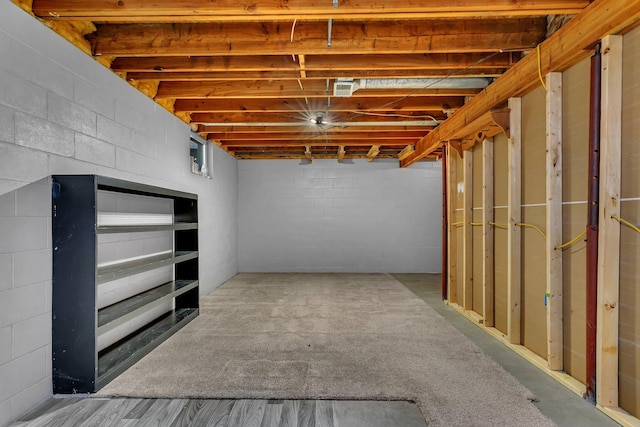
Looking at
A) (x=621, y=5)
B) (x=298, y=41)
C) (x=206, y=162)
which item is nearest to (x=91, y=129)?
(x=298, y=41)

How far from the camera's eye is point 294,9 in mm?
2064

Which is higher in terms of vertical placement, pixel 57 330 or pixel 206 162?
pixel 206 162

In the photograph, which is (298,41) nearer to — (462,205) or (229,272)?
(462,205)

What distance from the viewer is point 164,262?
2.84 metres

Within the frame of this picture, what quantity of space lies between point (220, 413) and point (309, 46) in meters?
2.54

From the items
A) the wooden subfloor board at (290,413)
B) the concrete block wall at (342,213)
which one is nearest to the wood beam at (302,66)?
the wooden subfloor board at (290,413)

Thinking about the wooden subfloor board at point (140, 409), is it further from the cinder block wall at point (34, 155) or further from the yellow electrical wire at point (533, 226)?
the yellow electrical wire at point (533, 226)

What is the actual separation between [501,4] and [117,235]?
326cm

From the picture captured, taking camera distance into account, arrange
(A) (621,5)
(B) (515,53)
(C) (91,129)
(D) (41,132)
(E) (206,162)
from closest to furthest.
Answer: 1. (A) (621,5)
2. (D) (41,132)
3. (C) (91,129)
4. (B) (515,53)
5. (E) (206,162)

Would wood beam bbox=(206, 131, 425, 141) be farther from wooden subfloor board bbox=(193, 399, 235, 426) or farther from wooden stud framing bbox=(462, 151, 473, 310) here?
wooden subfloor board bbox=(193, 399, 235, 426)

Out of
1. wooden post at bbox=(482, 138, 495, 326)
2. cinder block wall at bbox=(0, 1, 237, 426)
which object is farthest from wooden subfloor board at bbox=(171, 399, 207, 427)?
wooden post at bbox=(482, 138, 495, 326)

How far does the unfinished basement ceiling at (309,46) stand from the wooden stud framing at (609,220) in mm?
559

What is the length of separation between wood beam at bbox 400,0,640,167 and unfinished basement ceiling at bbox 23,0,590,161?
120mm

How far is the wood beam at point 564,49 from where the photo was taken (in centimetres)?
174
